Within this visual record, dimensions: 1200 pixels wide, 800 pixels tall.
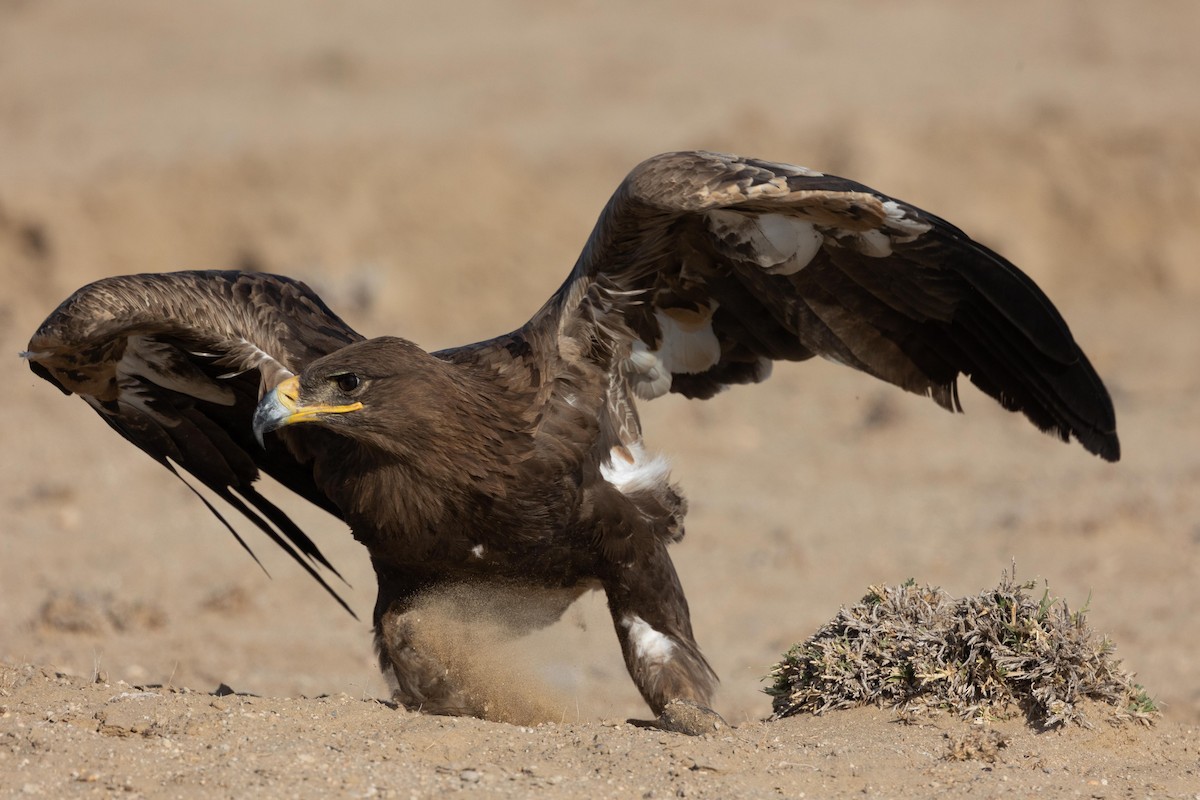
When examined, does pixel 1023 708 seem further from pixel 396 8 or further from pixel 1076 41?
pixel 396 8

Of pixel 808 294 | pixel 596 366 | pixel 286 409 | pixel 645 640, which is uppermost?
pixel 808 294

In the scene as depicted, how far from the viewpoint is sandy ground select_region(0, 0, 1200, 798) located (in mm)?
5516

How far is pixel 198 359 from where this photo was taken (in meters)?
7.41

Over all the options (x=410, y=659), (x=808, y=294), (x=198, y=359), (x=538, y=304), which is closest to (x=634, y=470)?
(x=808, y=294)

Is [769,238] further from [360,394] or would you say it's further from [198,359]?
[198,359]

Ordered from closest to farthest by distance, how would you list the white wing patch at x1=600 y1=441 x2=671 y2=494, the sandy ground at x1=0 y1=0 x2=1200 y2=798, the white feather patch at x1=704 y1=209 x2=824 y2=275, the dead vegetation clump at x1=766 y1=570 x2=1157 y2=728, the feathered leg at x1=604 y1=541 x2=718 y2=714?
the sandy ground at x1=0 y1=0 x2=1200 y2=798 < the dead vegetation clump at x1=766 y1=570 x2=1157 y2=728 < the white feather patch at x1=704 y1=209 x2=824 y2=275 < the feathered leg at x1=604 y1=541 x2=718 y2=714 < the white wing patch at x1=600 y1=441 x2=671 y2=494

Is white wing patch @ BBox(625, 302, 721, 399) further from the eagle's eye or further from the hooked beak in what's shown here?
the hooked beak

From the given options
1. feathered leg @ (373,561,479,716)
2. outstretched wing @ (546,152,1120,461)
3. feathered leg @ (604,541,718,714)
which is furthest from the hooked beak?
feathered leg @ (604,541,718,714)

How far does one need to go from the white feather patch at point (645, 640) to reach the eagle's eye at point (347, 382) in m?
1.59

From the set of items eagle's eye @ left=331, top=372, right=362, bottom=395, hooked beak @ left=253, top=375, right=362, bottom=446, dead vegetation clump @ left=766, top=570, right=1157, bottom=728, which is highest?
eagle's eye @ left=331, top=372, right=362, bottom=395

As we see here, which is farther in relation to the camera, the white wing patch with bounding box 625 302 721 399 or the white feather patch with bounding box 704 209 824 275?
the white wing patch with bounding box 625 302 721 399

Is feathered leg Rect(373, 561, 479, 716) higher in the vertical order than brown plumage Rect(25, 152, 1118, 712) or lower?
lower

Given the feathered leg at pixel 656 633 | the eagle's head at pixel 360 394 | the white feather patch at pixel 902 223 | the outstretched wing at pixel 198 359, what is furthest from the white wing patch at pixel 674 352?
the outstretched wing at pixel 198 359

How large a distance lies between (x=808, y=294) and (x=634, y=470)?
1100 mm
